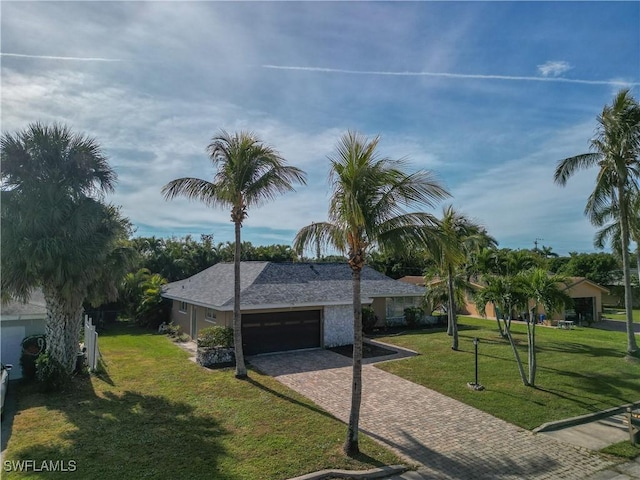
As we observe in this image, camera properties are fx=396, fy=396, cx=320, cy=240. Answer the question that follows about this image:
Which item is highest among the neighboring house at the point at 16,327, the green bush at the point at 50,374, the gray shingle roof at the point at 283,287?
the gray shingle roof at the point at 283,287

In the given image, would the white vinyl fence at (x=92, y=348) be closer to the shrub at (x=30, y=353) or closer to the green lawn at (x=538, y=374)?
the shrub at (x=30, y=353)

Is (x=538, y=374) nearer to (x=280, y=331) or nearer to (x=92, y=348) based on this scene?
(x=280, y=331)

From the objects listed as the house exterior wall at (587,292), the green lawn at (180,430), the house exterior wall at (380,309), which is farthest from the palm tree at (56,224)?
the house exterior wall at (587,292)

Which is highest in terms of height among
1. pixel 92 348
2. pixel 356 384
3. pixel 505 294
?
pixel 505 294

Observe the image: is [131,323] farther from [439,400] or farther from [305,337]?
[439,400]

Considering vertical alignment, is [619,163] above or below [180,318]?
above

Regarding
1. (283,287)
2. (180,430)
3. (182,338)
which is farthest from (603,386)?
(182,338)
